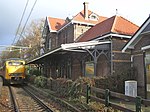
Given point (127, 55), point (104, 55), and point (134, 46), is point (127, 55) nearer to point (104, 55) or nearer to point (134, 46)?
point (104, 55)

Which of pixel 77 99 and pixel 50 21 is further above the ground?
pixel 50 21

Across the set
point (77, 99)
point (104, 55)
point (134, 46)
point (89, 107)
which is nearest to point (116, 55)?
point (104, 55)

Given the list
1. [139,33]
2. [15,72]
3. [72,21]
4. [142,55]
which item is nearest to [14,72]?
[15,72]

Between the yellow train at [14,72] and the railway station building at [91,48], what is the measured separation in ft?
13.0

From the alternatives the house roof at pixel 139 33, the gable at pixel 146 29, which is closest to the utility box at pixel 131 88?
the house roof at pixel 139 33

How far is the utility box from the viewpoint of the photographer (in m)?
14.5

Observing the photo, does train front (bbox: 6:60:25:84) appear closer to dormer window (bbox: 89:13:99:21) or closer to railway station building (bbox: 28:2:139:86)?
railway station building (bbox: 28:2:139:86)

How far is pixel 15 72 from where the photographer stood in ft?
89.8

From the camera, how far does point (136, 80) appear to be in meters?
15.9

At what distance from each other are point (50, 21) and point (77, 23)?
883 cm

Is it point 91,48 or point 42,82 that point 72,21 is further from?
point 91,48

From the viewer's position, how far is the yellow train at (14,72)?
26969 mm

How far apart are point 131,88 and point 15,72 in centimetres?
1650

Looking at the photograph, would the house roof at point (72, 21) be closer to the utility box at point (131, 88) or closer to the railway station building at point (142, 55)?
the railway station building at point (142, 55)
